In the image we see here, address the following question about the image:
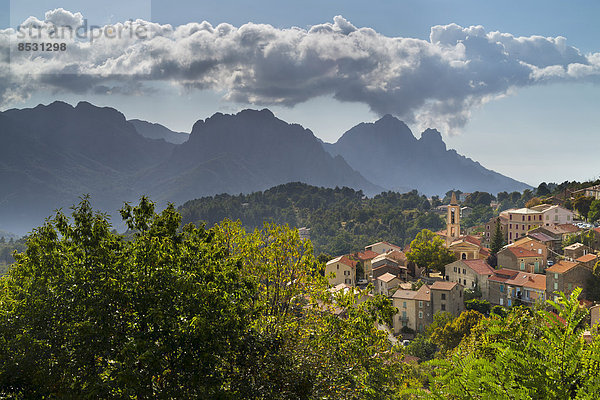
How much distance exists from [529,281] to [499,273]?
12.6 ft

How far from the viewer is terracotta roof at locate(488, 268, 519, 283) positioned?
41088 millimetres

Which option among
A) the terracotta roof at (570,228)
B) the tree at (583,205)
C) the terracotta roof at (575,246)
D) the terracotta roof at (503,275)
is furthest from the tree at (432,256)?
the tree at (583,205)

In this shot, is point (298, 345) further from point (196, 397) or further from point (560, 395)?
point (560, 395)

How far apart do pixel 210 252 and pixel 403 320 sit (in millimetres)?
35546

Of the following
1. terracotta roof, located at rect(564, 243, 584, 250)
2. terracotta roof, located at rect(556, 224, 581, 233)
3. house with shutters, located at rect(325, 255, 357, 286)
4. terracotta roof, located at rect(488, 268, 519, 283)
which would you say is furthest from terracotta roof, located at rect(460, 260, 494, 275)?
terracotta roof, located at rect(556, 224, 581, 233)

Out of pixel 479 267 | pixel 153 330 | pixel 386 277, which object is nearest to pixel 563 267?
pixel 479 267

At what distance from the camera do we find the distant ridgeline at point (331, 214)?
116 metres

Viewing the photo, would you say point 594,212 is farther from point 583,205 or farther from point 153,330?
point 153,330

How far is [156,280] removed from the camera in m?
7.10

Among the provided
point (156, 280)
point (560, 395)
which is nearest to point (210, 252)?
point (156, 280)

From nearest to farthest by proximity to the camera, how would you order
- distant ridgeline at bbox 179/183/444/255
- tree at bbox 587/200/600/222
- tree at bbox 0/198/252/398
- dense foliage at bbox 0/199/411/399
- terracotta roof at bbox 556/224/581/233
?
tree at bbox 0/198/252/398
dense foliage at bbox 0/199/411/399
terracotta roof at bbox 556/224/581/233
tree at bbox 587/200/600/222
distant ridgeline at bbox 179/183/444/255

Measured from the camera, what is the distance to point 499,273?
140 ft

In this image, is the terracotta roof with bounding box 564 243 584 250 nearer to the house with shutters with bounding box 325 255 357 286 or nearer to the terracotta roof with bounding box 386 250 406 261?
the terracotta roof with bounding box 386 250 406 261

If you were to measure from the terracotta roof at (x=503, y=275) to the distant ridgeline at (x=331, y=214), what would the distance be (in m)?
59.0
